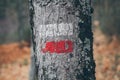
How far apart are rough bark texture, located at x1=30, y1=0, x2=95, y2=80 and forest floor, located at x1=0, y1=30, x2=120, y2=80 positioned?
4271 millimetres

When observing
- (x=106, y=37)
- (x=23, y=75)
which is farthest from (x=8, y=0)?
(x=23, y=75)

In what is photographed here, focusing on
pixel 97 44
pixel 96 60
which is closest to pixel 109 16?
pixel 97 44

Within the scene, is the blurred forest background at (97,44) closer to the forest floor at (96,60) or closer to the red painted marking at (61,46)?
the forest floor at (96,60)

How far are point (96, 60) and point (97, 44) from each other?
330cm

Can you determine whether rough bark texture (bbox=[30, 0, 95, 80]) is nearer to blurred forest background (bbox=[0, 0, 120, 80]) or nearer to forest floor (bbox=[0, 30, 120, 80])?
forest floor (bbox=[0, 30, 120, 80])

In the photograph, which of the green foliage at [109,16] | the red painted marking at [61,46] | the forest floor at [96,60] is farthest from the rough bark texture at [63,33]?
the green foliage at [109,16]

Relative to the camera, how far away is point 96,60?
10031 mm

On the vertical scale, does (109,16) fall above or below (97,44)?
above

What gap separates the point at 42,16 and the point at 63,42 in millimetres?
236

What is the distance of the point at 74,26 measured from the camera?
2.53m

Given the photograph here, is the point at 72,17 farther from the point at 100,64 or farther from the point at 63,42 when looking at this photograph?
the point at 100,64

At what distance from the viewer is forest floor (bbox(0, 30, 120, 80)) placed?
8.25 meters

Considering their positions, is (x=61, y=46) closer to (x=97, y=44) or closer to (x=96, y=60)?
(x=96, y=60)

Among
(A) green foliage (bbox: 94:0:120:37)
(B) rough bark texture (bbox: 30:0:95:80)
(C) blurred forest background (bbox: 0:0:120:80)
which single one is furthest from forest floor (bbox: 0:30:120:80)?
(B) rough bark texture (bbox: 30:0:95:80)
